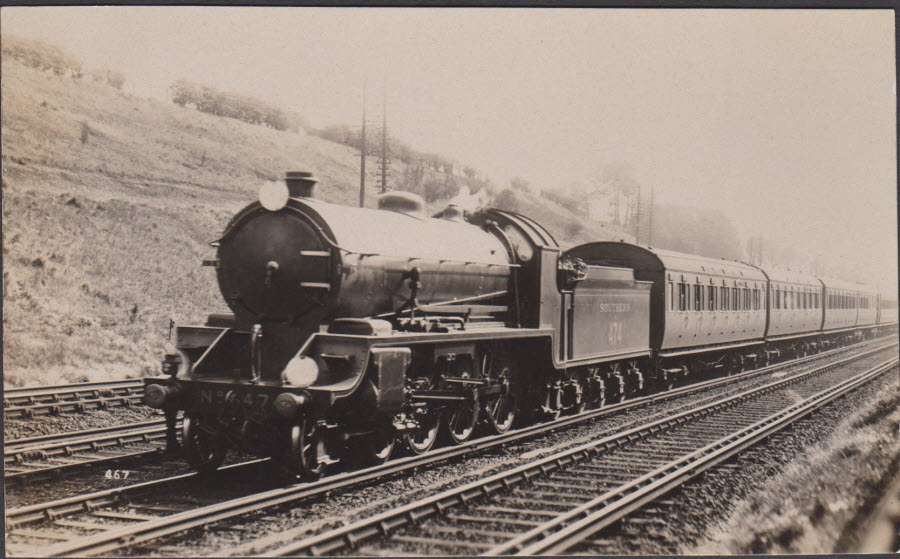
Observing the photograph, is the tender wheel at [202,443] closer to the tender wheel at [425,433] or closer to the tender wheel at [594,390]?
the tender wheel at [425,433]

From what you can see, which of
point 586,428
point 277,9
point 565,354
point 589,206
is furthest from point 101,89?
point 589,206

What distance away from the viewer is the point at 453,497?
20.8 ft

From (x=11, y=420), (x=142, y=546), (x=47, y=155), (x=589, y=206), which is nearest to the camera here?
(x=142, y=546)

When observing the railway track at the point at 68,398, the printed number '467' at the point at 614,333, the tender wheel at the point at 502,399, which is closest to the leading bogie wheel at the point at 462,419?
the tender wheel at the point at 502,399

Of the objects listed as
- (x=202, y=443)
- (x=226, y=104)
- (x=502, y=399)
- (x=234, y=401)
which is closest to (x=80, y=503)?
(x=202, y=443)

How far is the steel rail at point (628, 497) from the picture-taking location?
17.4 ft

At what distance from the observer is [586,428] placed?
33.6ft

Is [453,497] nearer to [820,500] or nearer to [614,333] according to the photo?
[820,500]

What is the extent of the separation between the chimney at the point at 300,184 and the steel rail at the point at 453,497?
309 centimetres

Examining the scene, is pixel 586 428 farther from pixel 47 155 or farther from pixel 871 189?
pixel 47 155

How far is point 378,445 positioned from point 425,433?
852mm

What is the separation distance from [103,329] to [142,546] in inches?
322

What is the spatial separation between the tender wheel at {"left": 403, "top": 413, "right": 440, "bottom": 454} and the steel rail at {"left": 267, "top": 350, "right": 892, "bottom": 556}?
124 cm

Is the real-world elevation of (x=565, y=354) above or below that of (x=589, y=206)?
below
